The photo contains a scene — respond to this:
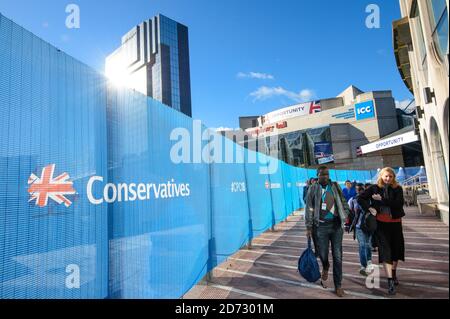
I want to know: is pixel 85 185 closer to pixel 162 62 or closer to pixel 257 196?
pixel 257 196

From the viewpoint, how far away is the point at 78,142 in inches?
97.1

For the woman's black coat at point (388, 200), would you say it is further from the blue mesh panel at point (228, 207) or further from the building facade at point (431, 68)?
the blue mesh panel at point (228, 207)

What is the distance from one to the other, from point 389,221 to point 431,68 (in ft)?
14.8

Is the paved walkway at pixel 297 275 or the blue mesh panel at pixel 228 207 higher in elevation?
the blue mesh panel at pixel 228 207

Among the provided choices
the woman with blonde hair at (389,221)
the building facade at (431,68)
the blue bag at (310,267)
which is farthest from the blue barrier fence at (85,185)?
the building facade at (431,68)

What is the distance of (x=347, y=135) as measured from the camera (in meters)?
49.1

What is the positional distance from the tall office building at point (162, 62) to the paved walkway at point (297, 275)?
91.8 meters

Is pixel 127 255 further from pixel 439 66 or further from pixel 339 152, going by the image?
pixel 339 152

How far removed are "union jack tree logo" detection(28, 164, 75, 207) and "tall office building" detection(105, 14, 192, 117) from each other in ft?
313

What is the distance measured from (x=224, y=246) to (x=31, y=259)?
4.12m

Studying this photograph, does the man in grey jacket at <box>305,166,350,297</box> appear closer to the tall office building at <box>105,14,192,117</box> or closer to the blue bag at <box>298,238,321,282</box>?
the blue bag at <box>298,238,321,282</box>

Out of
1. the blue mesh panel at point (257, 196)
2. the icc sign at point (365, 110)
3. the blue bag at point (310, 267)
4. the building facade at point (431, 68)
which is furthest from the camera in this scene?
the icc sign at point (365, 110)

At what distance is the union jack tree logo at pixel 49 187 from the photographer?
209 centimetres

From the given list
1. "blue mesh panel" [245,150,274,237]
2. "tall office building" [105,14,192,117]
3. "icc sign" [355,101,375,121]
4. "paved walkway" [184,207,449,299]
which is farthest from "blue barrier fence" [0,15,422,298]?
"tall office building" [105,14,192,117]
